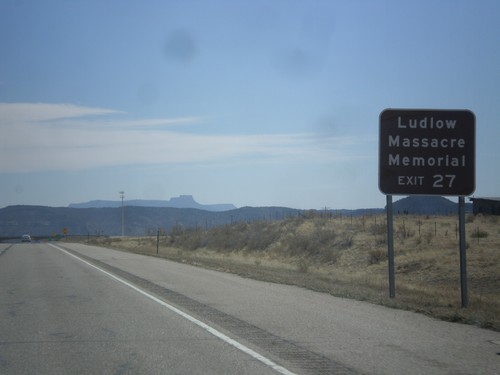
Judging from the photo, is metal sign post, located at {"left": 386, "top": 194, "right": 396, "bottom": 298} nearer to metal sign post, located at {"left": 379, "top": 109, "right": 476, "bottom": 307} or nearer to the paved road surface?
metal sign post, located at {"left": 379, "top": 109, "right": 476, "bottom": 307}

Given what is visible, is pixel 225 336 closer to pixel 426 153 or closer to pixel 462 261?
pixel 462 261

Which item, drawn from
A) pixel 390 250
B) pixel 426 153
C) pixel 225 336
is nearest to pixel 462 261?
→ pixel 390 250

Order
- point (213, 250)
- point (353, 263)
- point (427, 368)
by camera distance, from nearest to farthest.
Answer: point (427, 368)
point (353, 263)
point (213, 250)

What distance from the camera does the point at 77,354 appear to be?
9359mm

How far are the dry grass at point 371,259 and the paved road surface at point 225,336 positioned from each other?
6.27ft

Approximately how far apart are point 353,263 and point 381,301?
25.9m

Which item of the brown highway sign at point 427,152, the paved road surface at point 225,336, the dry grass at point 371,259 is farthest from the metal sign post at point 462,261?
the paved road surface at point 225,336

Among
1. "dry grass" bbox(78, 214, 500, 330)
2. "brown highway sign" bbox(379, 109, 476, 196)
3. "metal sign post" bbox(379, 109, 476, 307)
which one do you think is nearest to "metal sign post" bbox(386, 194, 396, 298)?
"metal sign post" bbox(379, 109, 476, 307)

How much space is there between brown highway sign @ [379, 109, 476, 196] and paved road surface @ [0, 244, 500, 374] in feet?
13.1

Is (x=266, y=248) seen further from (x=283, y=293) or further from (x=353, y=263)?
(x=283, y=293)

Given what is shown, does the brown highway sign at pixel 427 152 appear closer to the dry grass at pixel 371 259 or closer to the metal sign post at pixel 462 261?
the metal sign post at pixel 462 261

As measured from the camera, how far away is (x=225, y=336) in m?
10.9

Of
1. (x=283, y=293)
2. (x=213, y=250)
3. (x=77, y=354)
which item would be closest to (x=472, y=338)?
(x=77, y=354)

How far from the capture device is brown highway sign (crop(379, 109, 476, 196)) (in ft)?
55.7
